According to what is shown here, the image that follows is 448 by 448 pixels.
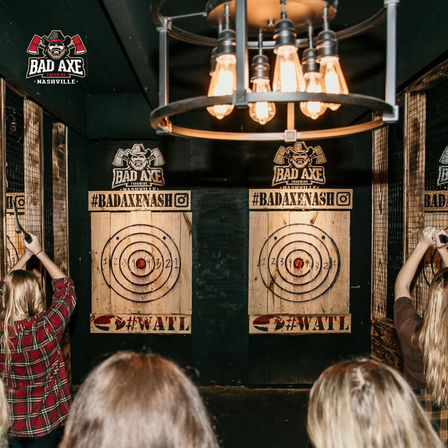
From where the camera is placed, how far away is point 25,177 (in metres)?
4.12

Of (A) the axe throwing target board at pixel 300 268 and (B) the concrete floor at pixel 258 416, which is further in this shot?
(A) the axe throwing target board at pixel 300 268

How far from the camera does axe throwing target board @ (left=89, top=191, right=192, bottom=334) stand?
5.53m

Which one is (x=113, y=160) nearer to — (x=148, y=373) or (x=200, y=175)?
(x=200, y=175)

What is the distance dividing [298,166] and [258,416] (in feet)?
9.17

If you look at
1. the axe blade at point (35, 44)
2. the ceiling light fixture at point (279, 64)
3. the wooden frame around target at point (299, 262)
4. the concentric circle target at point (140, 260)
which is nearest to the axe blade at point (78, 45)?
the axe blade at point (35, 44)

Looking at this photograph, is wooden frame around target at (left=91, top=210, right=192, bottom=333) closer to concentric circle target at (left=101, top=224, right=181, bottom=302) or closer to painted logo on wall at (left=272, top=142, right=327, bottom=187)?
concentric circle target at (left=101, top=224, right=181, bottom=302)

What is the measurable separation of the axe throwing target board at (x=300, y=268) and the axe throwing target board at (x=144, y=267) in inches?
32.2

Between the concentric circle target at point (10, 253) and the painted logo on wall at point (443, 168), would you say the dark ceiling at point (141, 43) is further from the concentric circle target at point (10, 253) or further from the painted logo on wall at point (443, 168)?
the concentric circle target at point (10, 253)

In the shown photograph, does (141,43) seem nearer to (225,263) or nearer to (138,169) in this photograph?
(138,169)

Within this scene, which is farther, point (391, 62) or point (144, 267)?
point (144, 267)

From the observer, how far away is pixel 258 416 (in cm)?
482

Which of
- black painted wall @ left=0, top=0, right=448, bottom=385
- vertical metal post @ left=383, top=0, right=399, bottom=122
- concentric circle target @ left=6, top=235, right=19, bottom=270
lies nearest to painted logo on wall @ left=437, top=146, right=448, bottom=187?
black painted wall @ left=0, top=0, right=448, bottom=385

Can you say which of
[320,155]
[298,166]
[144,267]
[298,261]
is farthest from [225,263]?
[320,155]

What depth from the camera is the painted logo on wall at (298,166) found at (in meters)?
5.48
